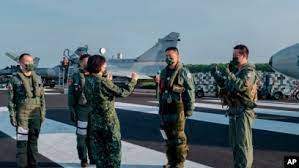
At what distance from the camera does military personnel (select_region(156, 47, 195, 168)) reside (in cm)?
686

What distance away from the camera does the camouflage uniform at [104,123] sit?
579cm


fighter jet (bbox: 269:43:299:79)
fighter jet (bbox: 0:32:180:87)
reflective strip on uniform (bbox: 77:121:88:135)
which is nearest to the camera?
reflective strip on uniform (bbox: 77:121:88:135)

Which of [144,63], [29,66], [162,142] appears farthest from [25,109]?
[144,63]

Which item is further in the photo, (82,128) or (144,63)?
(144,63)

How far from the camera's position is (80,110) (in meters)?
7.74

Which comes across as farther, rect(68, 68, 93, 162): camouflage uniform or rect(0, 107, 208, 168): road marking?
rect(0, 107, 208, 168): road marking

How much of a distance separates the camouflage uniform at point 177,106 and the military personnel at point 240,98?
0.59 m

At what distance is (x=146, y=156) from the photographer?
866 cm

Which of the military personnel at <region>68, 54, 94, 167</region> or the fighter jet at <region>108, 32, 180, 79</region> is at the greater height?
the fighter jet at <region>108, 32, 180, 79</region>

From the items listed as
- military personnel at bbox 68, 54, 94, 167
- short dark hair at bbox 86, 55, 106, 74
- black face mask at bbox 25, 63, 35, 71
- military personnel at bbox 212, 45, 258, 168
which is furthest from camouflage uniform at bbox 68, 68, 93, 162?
military personnel at bbox 212, 45, 258, 168

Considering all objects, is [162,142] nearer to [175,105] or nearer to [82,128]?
[82,128]

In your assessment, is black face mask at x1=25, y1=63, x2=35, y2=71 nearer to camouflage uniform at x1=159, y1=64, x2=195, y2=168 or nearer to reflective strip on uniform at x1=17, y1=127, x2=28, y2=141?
reflective strip on uniform at x1=17, y1=127, x2=28, y2=141

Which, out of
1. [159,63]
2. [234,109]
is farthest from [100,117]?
[159,63]

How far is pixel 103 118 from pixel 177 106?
1485 millimetres
